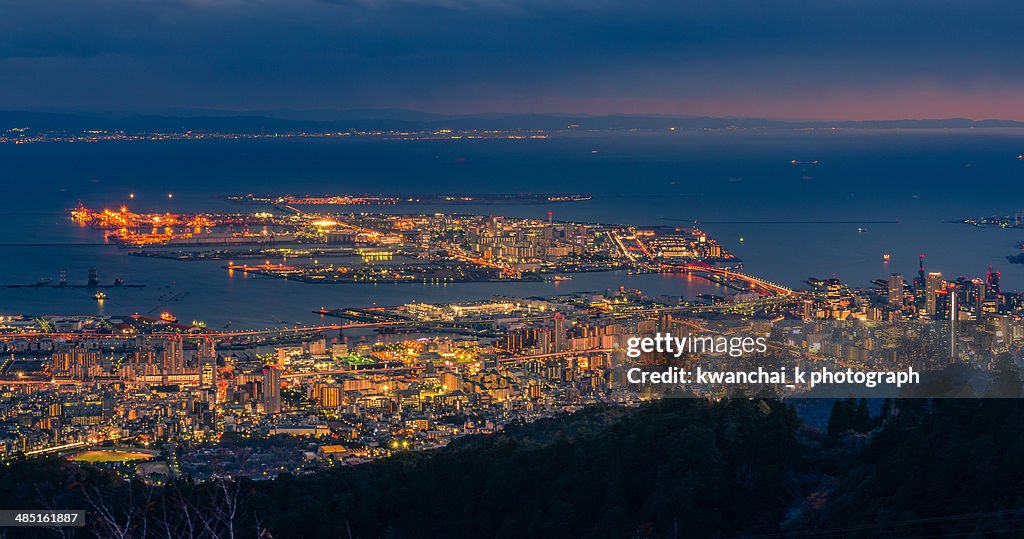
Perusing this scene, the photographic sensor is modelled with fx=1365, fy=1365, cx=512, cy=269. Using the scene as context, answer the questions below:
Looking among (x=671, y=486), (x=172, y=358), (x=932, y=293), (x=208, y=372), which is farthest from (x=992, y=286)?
(x=671, y=486)

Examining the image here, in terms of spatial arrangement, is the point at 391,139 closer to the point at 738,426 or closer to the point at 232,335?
the point at 232,335

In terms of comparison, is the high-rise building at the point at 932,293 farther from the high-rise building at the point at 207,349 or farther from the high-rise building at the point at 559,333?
the high-rise building at the point at 207,349

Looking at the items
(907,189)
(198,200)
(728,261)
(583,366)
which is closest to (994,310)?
(583,366)

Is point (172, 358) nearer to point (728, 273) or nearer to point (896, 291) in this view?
point (896, 291)

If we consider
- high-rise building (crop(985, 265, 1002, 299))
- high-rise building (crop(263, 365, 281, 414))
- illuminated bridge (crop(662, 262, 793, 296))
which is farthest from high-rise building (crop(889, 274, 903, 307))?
high-rise building (crop(263, 365, 281, 414))

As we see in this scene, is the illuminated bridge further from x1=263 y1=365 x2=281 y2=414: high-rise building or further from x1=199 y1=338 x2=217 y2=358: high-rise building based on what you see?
x1=263 y1=365 x2=281 y2=414: high-rise building

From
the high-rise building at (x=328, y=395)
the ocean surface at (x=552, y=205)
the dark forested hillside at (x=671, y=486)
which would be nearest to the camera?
the dark forested hillside at (x=671, y=486)

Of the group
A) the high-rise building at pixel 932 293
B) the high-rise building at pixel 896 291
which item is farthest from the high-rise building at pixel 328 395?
the high-rise building at pixel 896 291
